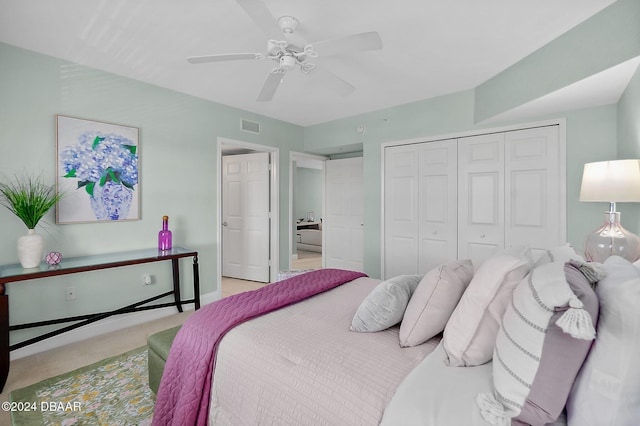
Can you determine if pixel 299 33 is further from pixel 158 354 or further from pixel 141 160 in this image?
pixel 158 354

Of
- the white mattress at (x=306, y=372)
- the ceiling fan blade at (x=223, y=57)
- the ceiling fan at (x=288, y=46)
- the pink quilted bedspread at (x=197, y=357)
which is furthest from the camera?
the ceiling fan blade at (x=223, y=57)

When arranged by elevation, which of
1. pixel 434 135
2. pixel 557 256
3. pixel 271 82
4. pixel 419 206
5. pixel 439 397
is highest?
pixel 271 82

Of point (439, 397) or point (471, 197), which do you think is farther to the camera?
point (471, 197)

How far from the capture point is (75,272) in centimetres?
235

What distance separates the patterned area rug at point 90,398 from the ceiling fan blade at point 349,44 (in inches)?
94.5

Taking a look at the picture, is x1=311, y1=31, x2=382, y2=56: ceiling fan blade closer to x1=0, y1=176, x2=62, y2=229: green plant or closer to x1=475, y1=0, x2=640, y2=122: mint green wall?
x1=475, y1=0, x2=640, y2=122: mint green wall

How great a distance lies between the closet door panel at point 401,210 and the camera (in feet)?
13.1

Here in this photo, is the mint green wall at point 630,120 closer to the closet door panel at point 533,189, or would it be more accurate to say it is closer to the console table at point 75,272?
the closet door panel at point 533,189

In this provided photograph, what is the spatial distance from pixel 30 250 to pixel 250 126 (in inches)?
105

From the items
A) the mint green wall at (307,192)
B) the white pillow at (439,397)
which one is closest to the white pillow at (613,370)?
the white pillow at (439,397)

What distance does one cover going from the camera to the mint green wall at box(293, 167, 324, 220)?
336 inches

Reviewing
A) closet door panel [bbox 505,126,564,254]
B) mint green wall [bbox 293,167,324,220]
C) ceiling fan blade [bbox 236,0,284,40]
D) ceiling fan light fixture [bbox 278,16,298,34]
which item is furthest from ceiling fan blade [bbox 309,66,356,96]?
Result: mint green wall [bbox 293,167,324,220]

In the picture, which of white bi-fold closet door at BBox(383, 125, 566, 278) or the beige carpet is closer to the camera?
the beige carpet

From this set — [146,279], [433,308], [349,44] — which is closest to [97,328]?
[146,279]
